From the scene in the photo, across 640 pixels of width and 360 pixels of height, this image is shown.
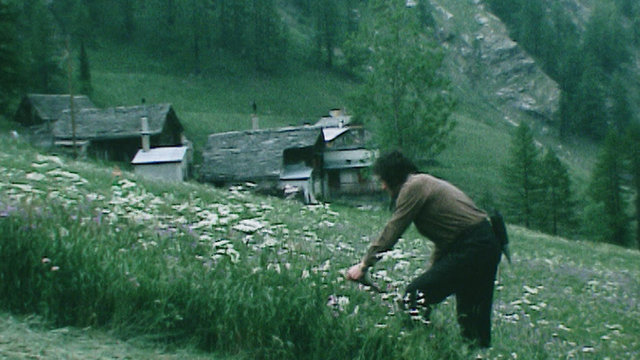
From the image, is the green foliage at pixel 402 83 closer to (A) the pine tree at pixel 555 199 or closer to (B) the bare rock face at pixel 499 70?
(A) the pine tree at pixel 555 199

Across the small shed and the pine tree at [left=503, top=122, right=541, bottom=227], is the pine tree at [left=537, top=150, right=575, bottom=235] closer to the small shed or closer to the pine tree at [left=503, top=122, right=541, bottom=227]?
the pine tree at [left=503, top=122, right=541, bottom=227]

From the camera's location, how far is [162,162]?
183 feet

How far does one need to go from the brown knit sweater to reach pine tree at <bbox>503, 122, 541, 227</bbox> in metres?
62.0

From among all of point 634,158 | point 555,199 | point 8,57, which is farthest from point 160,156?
→ point 634,158

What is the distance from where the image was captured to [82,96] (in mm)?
68250

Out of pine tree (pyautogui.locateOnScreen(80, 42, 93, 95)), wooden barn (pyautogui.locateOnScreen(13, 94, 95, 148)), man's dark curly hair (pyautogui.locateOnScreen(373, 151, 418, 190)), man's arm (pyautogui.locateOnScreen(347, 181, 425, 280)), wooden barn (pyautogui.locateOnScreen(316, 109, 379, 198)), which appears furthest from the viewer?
pine tree (pyautogui.locateOnScreen(80, 42, 93, 95))

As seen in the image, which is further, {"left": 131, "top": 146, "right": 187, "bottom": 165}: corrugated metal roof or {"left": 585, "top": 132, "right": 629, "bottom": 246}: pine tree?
{"left": 585, "top": 132, "right": 629, "bottom": 246}: pine tree

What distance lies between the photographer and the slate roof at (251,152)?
5466cm

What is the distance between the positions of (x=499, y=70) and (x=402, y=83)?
321ft

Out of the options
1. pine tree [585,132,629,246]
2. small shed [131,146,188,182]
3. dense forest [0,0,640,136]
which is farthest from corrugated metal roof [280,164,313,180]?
pine tree [585,132,629,246]

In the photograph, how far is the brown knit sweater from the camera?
224 inches

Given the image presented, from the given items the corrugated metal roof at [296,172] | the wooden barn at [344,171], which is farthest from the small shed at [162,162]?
the wooden barn at [344,171]

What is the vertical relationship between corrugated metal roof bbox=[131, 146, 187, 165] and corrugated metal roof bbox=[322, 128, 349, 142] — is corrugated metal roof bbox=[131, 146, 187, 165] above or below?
below

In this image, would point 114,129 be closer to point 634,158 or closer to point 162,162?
point 162,162
